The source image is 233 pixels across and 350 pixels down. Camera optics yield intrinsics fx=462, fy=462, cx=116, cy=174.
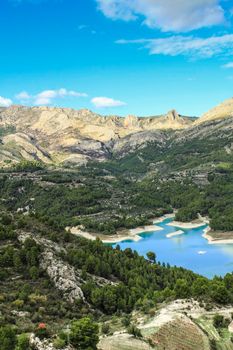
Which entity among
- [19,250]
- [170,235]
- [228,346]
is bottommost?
[170,235]

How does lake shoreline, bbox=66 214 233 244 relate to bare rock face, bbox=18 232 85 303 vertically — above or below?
below

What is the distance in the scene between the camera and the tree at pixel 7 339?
3741 centimetres

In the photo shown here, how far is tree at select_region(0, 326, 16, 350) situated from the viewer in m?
37.4

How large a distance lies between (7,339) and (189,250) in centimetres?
11522

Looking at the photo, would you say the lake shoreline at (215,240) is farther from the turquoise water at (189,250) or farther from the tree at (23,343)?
the tree at (23,343)

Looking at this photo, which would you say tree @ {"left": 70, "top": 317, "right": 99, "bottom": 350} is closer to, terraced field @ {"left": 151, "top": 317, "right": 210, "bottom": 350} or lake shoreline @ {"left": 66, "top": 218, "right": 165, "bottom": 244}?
terraced field @ {"left": 151, "top": 317, "right": 210, "bottom": 350}

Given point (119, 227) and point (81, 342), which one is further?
point (119, 227)

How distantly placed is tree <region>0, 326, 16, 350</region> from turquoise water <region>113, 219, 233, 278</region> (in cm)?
8399

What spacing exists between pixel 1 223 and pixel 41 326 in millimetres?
40484

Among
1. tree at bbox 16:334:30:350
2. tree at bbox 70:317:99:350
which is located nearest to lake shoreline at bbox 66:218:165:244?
tree at bbox 70:317:99:350

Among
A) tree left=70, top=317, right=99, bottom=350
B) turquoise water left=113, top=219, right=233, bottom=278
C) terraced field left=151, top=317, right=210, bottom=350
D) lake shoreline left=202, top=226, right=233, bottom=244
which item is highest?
tree left=70, top=317, right=99, bottom=350

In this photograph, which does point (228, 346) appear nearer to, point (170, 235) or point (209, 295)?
point (209, 295)

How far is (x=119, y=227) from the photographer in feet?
597

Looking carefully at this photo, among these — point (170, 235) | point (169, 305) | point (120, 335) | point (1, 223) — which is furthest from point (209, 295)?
point (170, 235)
